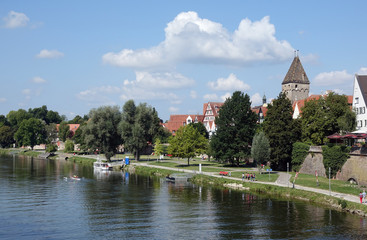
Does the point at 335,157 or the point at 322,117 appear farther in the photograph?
the point at 322,117

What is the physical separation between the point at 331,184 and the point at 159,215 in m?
27.5

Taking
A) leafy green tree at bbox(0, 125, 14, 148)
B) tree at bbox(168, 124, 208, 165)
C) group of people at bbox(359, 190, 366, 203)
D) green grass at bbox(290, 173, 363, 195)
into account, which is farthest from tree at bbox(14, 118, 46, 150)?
group of people at bbox(359, 190, 366, 203)

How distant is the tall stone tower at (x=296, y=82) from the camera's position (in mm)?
Answer: 129000

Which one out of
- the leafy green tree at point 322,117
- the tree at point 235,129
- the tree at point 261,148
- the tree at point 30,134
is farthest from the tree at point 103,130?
the tree at point 30,134

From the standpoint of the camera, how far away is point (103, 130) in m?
105

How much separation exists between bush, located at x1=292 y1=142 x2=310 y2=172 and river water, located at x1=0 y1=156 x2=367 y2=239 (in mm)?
18936

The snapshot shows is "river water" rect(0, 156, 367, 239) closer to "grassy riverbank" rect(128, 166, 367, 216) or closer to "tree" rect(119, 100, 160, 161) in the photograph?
"grassy riverbank" rect(128, 166, 367, 216)

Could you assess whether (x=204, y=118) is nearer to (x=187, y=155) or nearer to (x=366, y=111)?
(x=187, y=155)

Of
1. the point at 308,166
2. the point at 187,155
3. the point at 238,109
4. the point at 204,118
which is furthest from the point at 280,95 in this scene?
the point at 204,118

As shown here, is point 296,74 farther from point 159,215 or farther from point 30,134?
point 30,134

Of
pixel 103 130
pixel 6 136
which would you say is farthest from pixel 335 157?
pixel 6 136

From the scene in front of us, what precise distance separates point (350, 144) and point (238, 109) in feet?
85.7

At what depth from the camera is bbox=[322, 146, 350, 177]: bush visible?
208 ft

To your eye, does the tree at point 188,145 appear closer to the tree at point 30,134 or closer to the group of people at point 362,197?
the group of people at point 362,197
